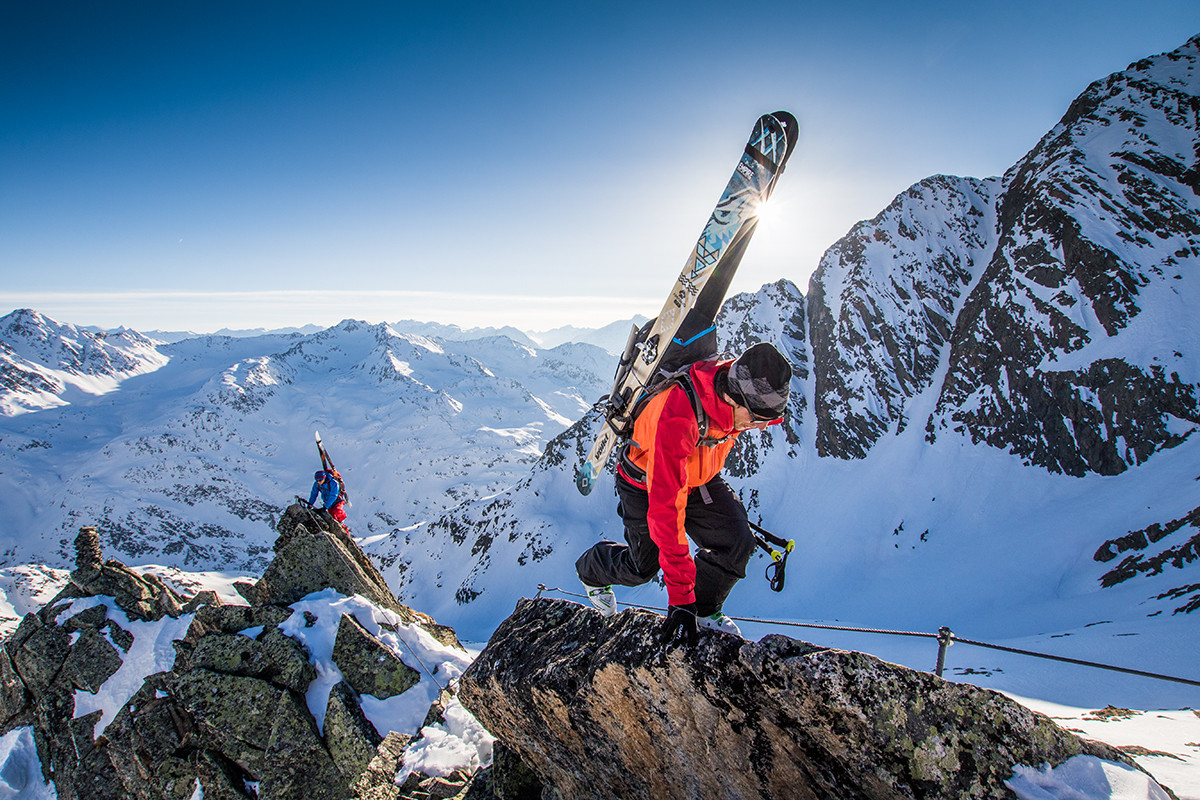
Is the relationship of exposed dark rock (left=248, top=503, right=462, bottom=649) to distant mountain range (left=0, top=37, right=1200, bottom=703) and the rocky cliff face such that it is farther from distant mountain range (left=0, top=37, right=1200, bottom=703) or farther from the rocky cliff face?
the rocky cliff face

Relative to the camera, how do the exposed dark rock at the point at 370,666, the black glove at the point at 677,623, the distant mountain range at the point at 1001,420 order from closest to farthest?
1. the black glove at the point at 677,623
2. the exposed dark rock at the point at 370,666
3. the distant mountain range at the point at 1001,420

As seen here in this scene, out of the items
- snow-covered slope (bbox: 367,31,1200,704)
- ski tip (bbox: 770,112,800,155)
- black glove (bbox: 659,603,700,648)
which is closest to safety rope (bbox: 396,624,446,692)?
black glove (bbox: 659,603,700,648)

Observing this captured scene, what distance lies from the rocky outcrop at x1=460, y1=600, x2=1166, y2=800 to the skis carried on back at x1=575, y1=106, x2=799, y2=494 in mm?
2741

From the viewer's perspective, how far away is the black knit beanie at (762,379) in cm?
→ 472

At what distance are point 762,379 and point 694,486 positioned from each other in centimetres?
136

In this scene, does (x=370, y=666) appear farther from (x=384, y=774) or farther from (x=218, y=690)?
(x=384, y=774)

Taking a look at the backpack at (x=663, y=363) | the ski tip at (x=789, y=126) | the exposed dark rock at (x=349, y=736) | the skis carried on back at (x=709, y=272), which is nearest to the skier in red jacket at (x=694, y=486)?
the backpack at (x=663, y=363)

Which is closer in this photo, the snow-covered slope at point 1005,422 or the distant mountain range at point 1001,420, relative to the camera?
the snow-covered slope at point 1005,422

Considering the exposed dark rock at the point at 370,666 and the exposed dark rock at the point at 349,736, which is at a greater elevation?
the exposed dark rock at the point at 370,666

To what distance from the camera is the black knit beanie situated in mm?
4723

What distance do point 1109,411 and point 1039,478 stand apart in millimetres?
8369

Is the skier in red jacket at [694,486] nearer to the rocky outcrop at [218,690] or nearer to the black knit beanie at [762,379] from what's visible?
the black knit beanie at [762,379]

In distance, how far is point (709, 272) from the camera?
7320 mm

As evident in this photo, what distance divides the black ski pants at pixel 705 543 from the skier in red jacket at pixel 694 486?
0.01 metres
